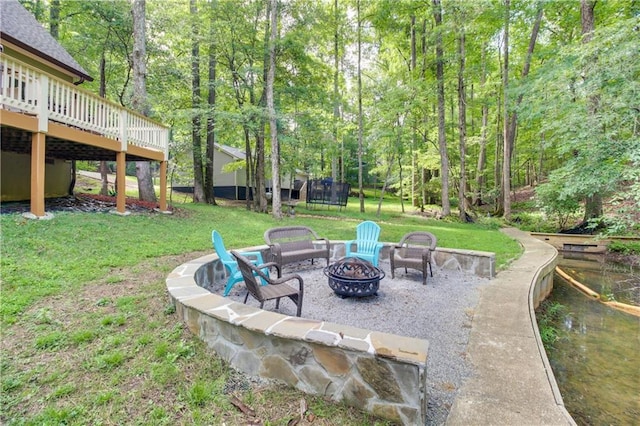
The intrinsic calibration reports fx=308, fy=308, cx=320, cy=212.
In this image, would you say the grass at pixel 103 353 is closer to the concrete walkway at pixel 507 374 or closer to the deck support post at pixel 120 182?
the concrete walkway at pixel 507 374

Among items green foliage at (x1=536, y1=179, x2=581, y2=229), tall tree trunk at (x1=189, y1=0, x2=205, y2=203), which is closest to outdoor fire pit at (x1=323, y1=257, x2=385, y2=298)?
green foliage at (x1=536, y1=179, x2=581, y2=229)

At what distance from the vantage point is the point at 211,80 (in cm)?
1191

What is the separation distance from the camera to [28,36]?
24.9ft

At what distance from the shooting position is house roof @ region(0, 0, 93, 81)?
7.04 m

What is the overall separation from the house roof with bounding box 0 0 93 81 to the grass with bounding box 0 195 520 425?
5.25 meters

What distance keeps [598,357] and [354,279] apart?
2.86m

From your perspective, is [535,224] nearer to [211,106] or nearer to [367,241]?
[367,241]

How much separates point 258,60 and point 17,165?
8.11 metres

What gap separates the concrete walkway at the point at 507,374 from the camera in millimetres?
1897

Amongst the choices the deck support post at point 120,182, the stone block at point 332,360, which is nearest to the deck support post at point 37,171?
the deck support post at point 120,182

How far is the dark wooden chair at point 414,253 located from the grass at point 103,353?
3294 millimetres

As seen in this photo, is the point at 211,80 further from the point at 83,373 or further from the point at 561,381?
the point at 561,381

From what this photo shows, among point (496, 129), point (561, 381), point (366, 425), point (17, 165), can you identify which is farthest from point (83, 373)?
point (496, 129)

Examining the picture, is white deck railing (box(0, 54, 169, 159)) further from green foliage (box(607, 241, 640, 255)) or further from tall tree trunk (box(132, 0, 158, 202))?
green foliage (box(607, 241, 640, 255))
